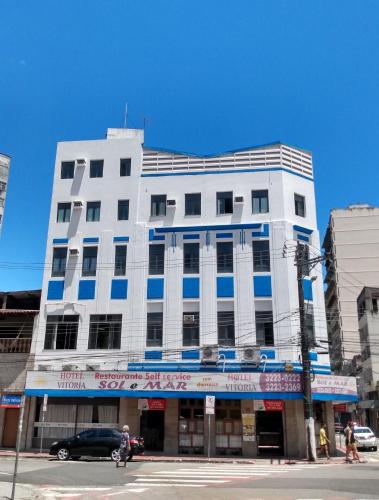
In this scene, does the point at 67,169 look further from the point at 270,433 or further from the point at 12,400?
the point at 12,400

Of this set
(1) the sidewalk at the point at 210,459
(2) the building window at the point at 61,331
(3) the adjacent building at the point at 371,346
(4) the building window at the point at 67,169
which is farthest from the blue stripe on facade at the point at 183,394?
(3) the adjacent building at the point at 371,346

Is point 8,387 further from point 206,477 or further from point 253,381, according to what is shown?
point 206,477

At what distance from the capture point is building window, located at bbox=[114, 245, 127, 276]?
3219 cm

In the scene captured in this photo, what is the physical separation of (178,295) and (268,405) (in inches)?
326

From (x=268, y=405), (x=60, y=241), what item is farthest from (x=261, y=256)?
(x=60, y=241)

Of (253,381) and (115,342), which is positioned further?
(115,342)

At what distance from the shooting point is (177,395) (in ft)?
90.7

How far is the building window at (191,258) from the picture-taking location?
31.7 metres

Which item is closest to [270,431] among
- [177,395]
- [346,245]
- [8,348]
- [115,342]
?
[177,395]

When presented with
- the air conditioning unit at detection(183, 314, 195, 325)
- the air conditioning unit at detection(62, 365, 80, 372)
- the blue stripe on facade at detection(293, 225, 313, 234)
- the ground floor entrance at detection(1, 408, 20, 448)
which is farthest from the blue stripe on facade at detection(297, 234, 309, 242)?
the ground floor entrance at detection(1, 408, 20, 448)

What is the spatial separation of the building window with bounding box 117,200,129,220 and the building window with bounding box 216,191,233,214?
5955 mm

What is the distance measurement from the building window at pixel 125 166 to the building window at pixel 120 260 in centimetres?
515

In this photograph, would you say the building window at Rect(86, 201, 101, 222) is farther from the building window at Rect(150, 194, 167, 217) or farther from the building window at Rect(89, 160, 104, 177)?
the building window at Rect(150, 194, 167, 217)

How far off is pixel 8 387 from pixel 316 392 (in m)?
17.8
